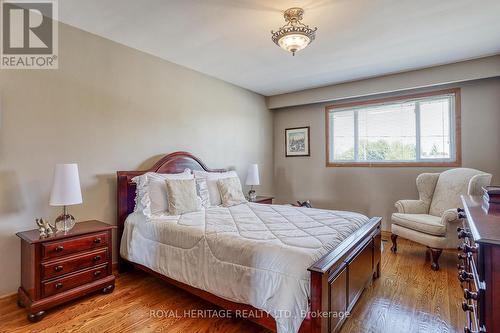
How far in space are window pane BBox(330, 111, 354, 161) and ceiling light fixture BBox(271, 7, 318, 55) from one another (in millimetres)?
2762

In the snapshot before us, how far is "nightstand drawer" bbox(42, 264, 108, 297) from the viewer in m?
2.13

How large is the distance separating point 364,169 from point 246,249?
345 centimetres

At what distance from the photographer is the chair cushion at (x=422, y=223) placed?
3.04m

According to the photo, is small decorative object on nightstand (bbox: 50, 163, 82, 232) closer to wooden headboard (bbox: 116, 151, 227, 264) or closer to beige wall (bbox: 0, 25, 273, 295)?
beige wall (bbox: 0, 25, 273, 295)

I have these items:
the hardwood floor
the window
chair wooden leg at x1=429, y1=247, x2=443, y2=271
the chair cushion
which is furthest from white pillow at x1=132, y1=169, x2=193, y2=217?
the window

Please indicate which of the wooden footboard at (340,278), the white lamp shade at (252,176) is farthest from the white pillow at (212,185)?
the wooden footboard at (340,278)

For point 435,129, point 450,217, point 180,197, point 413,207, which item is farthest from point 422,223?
point 180,197

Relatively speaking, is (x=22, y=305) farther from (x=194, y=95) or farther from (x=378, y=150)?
(x=378, y=150)

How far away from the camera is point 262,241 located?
6.23 ft

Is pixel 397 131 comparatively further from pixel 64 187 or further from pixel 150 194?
pixel 64 187

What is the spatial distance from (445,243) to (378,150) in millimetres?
1912

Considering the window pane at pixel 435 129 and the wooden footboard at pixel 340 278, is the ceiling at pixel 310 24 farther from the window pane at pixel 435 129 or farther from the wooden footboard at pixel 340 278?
the wooden footboard at pixel 340 278

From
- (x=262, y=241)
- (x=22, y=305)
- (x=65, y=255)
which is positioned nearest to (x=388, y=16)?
(x=262, y=241)

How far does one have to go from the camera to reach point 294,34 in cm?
228
